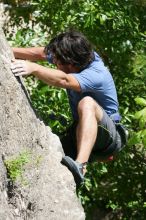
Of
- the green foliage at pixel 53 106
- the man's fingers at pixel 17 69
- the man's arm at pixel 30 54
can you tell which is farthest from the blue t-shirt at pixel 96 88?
the green foliage at pixel 53 106

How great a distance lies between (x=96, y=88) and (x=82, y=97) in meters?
0.13

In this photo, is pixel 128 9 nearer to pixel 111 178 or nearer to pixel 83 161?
pixel 111 178

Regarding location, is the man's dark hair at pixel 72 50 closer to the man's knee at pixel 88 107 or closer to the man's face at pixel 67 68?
the man's face at pixel 67 68

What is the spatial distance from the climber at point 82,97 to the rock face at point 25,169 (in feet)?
0.63

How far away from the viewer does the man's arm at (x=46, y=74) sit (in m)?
4.25

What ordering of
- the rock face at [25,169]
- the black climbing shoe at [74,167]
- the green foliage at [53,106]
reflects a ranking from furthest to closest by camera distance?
the green foliage at [53,106] → the black climbing shoe at [74,167] → the rock face at [25,169]

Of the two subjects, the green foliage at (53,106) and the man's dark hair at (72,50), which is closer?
the man's dark hair at (72,50)

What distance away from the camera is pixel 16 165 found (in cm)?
414

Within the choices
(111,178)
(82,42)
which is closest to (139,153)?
(111,178)

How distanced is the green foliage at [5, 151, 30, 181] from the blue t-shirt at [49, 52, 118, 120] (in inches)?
30.1

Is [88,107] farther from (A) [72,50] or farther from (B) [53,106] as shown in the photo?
(B) [53,106]

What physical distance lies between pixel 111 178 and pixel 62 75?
3556 millimetres

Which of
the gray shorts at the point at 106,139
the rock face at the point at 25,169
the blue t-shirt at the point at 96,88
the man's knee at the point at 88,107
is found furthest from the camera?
the gray shorts at the point at 106,139

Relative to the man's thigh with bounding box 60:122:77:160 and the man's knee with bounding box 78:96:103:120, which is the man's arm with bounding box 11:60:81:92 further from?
the man's thigh with bounding box 60:122:77:160
